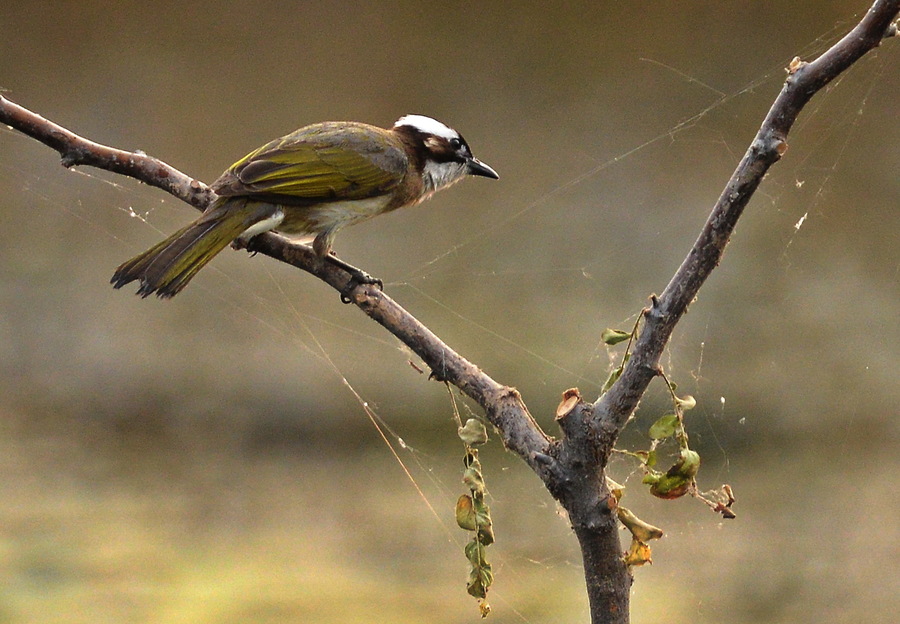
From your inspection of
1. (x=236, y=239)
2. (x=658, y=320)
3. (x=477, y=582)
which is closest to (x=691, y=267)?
(x=658, y=320)

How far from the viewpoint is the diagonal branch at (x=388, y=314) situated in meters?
0.90

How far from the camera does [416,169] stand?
143 centimetres

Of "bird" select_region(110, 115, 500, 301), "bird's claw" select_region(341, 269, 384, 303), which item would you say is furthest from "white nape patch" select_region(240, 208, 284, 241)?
"bird's claw" select_region(341, 269, 384, 303)

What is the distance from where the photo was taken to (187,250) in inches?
42.5

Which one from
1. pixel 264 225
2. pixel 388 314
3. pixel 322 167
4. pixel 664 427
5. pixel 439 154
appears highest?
pixel 439 154

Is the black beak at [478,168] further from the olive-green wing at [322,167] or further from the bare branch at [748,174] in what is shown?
the bare branch at [748,174]

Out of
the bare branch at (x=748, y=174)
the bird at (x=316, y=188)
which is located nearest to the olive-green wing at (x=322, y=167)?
the bird at (x=316, y=188)

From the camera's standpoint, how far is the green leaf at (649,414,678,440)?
819 mm

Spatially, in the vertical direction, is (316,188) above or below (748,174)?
above

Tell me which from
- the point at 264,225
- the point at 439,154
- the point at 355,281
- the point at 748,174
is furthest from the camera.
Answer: the point at 439,154

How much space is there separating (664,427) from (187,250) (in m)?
0.61

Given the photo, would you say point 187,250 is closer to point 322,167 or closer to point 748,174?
point 322,167

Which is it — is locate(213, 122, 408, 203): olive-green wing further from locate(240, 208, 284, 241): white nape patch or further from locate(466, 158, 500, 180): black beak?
locate(466, 158, 500, 180): black beak

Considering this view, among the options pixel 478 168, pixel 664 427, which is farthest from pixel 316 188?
pixel 664 427
